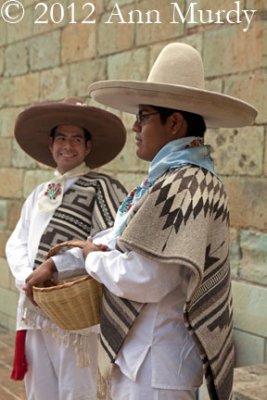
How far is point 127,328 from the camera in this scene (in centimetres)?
194

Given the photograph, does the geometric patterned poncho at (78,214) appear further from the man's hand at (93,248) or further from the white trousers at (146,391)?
the white trousers at (146,391)

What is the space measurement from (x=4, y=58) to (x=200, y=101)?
4.49 m

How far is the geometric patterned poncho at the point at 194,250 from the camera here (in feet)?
5.92

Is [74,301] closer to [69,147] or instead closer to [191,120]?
[191,120]

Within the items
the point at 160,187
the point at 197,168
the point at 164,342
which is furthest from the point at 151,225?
the point at 164,342

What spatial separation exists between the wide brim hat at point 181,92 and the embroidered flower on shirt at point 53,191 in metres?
0.84

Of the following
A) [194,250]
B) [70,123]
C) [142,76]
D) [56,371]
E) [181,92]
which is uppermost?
[142,76]

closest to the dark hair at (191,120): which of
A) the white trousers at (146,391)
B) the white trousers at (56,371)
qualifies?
the white trousers at (146,391)

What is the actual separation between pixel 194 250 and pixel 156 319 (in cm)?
28

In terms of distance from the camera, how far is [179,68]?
80.2 inches

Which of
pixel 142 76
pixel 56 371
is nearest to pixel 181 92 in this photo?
pixel 56 371

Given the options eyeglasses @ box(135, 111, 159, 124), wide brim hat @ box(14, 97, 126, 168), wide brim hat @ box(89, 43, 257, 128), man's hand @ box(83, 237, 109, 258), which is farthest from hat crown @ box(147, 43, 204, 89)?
wide brim hat @ box(14, 97, 126, 168)

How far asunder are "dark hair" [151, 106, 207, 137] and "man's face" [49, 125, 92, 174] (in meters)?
0.96

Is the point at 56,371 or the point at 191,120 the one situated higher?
the point at 191,120
